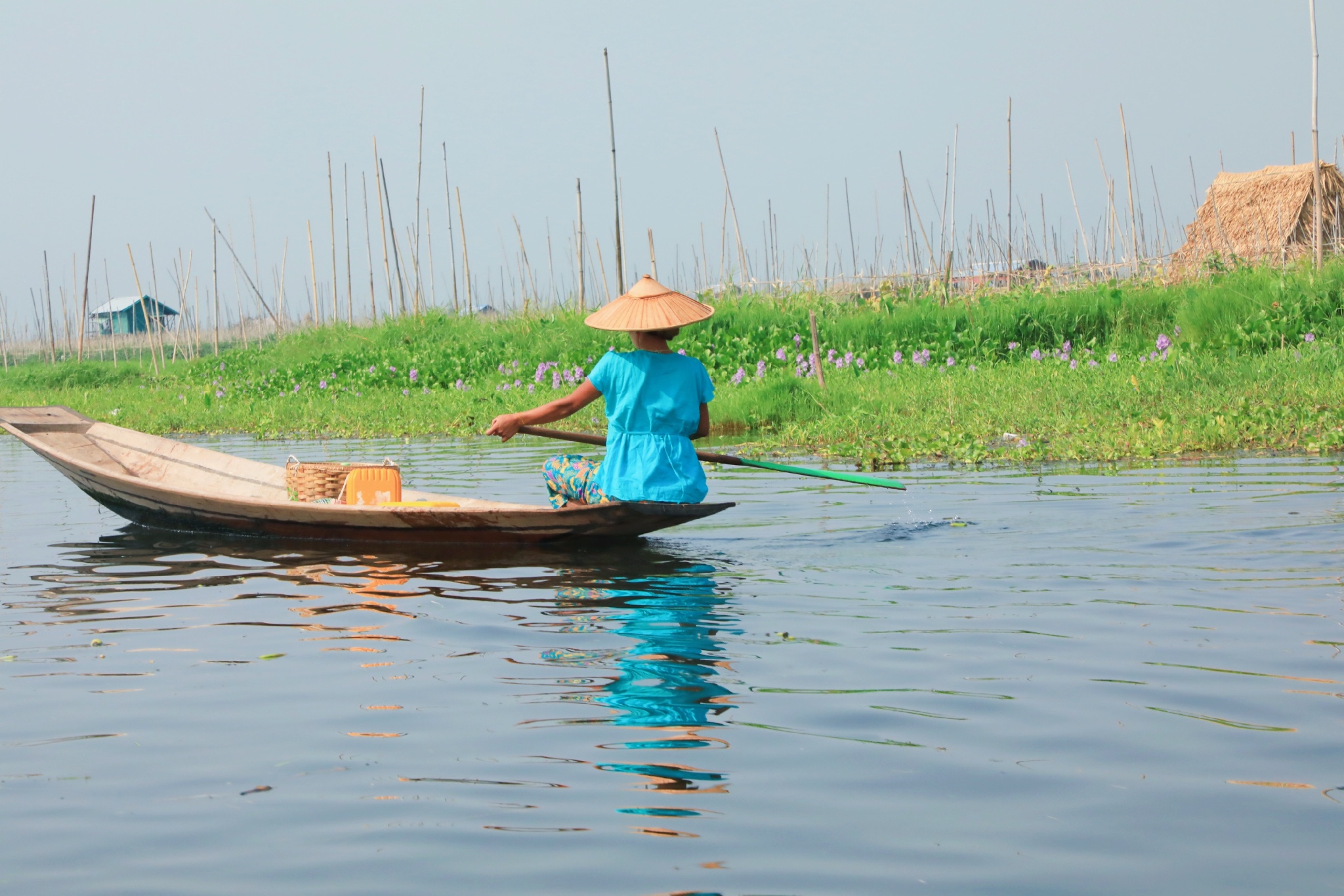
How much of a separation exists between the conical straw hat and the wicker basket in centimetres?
170

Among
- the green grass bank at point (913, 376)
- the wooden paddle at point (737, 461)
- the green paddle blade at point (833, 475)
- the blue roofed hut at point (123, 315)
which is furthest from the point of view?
the blue roofed hut at point (123, 315)

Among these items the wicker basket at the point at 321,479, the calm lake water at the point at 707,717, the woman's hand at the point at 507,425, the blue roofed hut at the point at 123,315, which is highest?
the blue roofed hut at the point at 123,315

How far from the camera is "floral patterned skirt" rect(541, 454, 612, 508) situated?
568 cm

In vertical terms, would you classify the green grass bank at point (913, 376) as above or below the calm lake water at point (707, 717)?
above

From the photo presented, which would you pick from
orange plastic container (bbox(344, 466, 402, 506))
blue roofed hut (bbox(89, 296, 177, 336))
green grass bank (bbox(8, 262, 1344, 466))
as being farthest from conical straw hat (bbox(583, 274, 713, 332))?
blue roofed hut (bbox(89, 296, 177, 336))

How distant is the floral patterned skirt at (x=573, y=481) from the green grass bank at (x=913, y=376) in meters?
2.63

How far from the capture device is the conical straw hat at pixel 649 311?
5109 mm

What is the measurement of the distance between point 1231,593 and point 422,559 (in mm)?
3214

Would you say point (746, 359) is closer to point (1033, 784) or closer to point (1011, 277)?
point (1011, 277)

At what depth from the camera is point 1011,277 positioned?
1623cm

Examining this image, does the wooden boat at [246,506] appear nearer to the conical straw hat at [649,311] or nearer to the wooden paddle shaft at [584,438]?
the wooden paddle shaft at [584,438]

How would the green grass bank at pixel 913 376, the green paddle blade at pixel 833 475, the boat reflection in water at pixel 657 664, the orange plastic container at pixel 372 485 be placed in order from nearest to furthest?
the boat reflection in water at pixel 657 664, the green paddle blade at pixel 833 475, the orange plastic container at pixel 372 485, the green grass bank at pixel 913 376

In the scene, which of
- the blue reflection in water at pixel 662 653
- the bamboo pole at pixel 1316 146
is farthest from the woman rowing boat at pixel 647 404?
the bamboo pole at pixel 1316 146

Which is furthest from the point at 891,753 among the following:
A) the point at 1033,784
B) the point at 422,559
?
the point at 422,559
